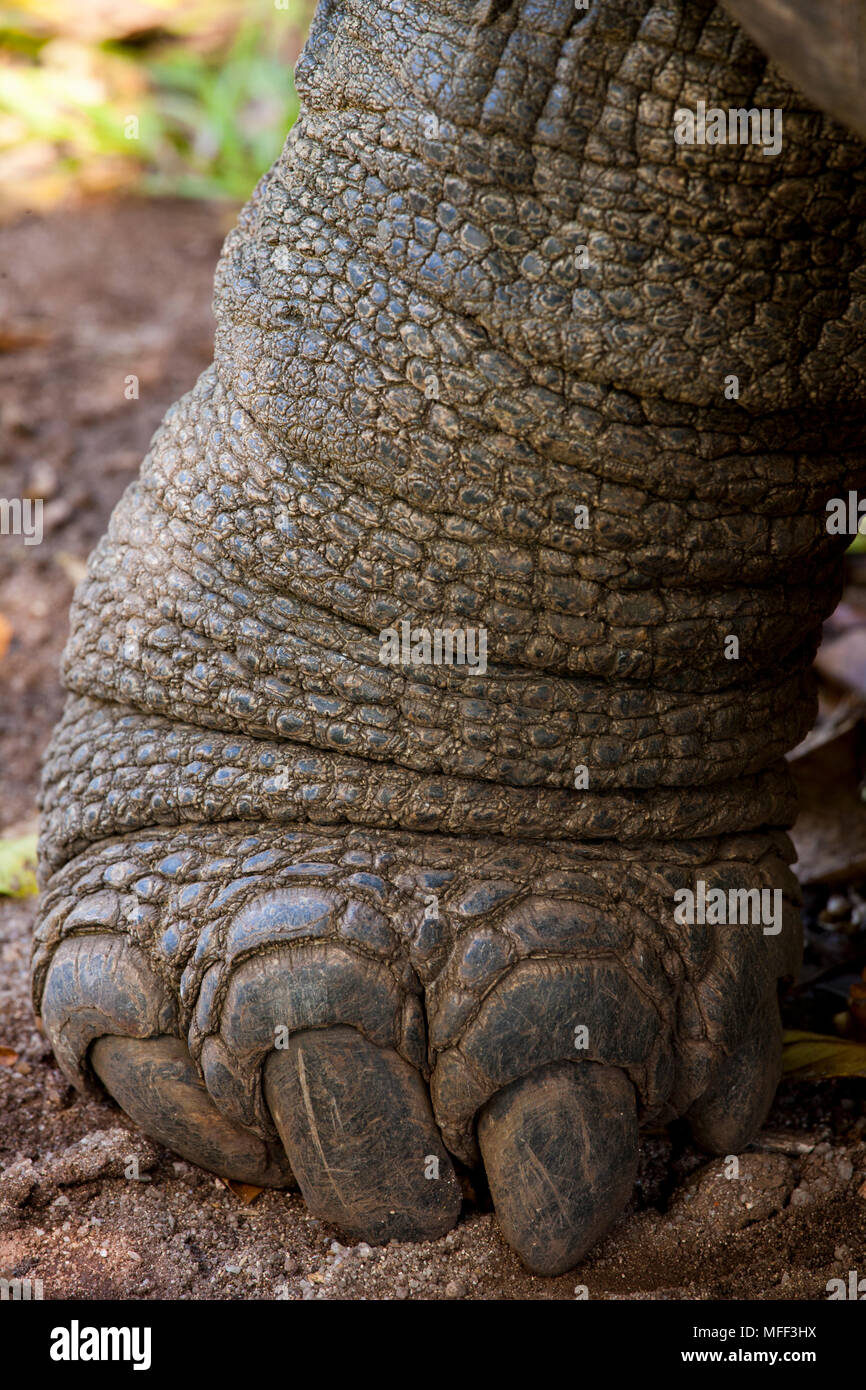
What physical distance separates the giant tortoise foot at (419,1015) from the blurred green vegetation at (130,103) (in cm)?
497

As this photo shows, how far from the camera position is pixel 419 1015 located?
5.84 feet

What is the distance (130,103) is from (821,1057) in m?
5.94

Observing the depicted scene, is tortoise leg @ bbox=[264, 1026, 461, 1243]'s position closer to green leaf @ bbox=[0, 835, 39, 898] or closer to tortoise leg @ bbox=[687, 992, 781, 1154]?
tortoise leg @ bbox=[687, 992, 781, 1154]

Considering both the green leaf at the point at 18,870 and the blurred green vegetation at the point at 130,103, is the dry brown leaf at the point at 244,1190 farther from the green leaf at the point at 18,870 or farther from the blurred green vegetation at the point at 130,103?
the blurred green vegetation at the point at 130,103

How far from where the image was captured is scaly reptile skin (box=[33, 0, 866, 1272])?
171cm

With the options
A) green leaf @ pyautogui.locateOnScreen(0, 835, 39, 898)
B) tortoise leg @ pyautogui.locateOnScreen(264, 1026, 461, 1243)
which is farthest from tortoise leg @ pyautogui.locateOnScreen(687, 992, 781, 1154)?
green leaf @ pyautogui.locateOnScreen(0, 835, 39, 898)

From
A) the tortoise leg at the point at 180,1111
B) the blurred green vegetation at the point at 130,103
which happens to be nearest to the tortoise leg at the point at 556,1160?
the tortoise leg at the point at 180,1111

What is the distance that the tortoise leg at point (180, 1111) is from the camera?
74.0 inches

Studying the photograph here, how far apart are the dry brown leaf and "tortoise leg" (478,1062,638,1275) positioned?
390 millimetres

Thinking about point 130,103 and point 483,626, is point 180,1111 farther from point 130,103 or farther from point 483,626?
point 130,103

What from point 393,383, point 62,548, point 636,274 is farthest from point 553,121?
point 62,548

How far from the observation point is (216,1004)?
182cm

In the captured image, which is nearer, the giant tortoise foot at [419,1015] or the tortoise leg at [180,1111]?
the giant tortoise foot at [419,1015]

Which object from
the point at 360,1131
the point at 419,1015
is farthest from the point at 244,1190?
the point at 419,1015
